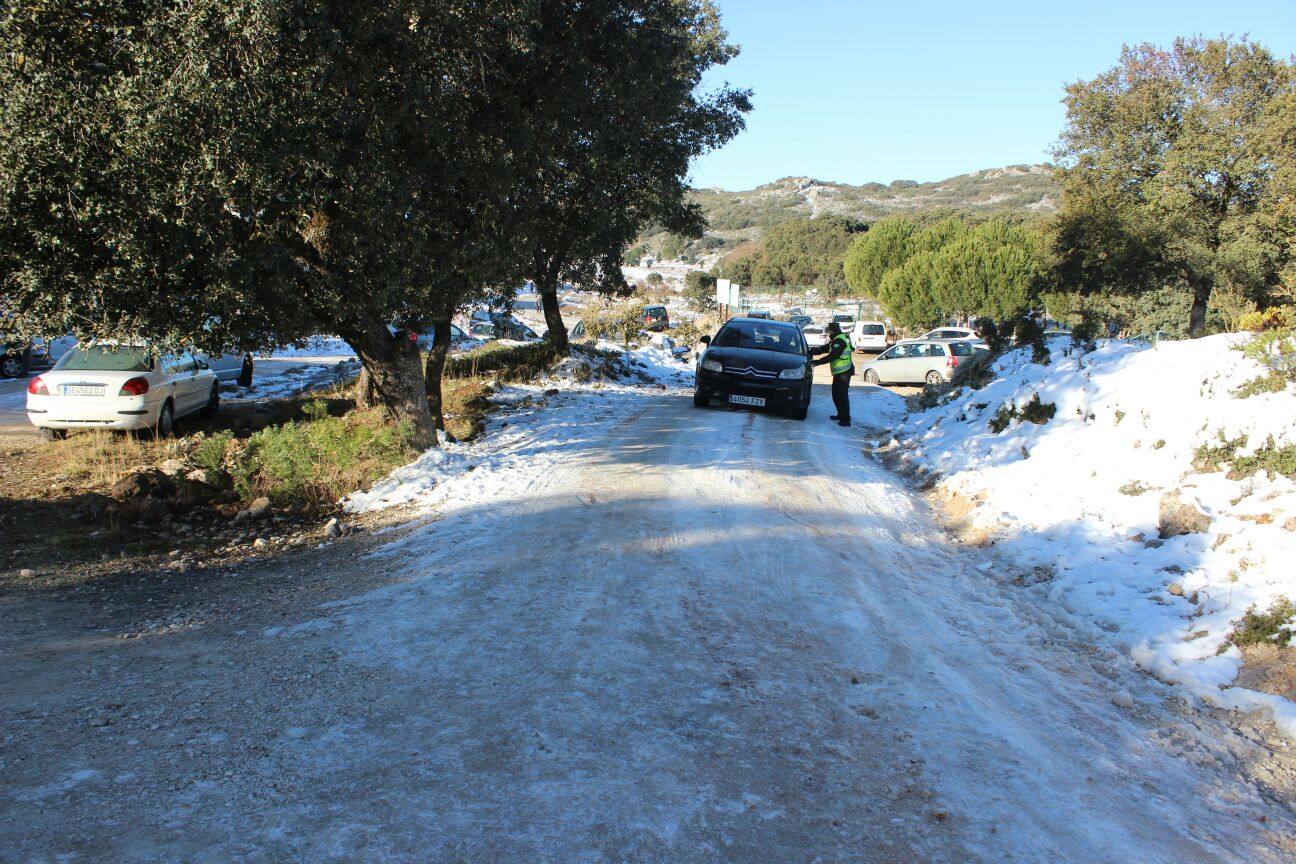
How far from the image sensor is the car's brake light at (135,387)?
11.6 meters

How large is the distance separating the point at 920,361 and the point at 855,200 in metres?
138

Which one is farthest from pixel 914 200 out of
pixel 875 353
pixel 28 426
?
pixel 28 426

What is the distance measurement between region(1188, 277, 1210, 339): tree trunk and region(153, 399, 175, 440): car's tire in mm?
30715

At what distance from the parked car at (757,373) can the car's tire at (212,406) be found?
28.7 ft

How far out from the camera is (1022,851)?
3006 millimetres

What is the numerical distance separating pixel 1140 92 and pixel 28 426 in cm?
3405

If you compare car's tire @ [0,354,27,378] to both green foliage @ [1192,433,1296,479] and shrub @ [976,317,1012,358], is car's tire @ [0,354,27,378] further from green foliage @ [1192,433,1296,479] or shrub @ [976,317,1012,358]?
green foliage @ [1192,433,1296,479]

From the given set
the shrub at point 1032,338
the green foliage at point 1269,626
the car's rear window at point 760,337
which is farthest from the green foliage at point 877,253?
the green foliage at point 1269,626

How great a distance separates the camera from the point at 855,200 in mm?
153750

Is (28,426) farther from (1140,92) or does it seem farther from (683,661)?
(1140,92)

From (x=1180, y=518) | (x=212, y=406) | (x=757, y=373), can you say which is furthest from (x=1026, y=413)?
(x=212, y=406)

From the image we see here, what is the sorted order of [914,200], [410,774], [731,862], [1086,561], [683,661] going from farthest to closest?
[914,200]
[1086,561]
[683,661]
[410,774]
[731,862]

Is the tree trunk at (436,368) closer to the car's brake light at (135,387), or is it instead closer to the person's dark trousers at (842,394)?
the car's brake light at (135,387)

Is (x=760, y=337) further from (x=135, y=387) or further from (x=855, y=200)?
(x=855, y=200)
